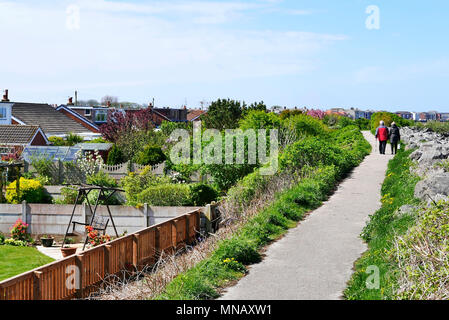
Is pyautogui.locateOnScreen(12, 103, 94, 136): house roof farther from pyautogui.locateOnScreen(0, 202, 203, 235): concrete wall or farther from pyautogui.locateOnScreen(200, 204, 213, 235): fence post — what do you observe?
pyautogui.locateOnScreen(200, 204, 213, 235): fence post

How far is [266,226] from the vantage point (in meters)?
13.1

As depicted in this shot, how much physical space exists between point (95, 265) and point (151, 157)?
775 inches

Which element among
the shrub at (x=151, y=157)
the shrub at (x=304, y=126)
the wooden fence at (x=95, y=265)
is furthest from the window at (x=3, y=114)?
the wooden fence at (x=95, y=265)

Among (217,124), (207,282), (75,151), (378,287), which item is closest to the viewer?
(378,287)

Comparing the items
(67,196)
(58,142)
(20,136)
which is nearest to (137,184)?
(67,196)

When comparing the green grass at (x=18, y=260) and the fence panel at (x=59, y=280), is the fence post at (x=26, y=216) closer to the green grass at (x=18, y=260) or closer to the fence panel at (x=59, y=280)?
the green grass at (x=18, y=260)

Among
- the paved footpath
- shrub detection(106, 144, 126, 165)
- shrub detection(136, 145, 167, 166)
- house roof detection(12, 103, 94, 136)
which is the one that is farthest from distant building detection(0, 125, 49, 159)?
the paved footpath

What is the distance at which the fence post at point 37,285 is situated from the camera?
33.4ft

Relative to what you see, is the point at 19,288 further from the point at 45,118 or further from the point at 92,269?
the point at 45,118

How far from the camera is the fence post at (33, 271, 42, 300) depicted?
33.4 feet

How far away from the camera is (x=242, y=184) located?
62.0ft
